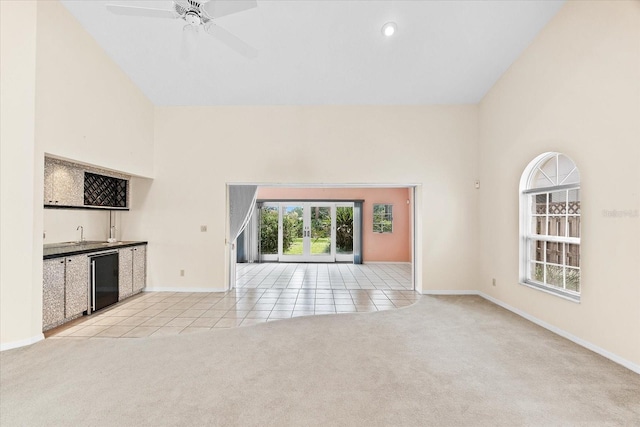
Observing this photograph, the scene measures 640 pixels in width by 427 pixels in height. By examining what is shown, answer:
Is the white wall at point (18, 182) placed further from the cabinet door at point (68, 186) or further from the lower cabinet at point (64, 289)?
the cabinet door at point (68, 186)

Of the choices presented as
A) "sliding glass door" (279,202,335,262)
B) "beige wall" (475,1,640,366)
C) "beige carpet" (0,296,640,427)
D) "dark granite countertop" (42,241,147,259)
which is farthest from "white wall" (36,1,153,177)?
"beige wall" (475,1,640,366)

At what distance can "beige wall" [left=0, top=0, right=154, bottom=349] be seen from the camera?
3.00 metres

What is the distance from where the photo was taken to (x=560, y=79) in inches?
134

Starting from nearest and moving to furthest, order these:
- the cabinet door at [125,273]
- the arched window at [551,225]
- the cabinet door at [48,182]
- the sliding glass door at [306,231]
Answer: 1. the arched window at [551,225]
2. the cabinet door at [48,182]
3. the cabinet door at [125,273]
4. the sliding glass door at [306,231]

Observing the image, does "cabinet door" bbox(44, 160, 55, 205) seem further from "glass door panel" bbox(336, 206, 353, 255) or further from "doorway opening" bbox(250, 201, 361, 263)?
"glass door panel" bbox(336, 206, 353, 255)

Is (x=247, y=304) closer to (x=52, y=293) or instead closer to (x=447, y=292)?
(x=52, y=293)

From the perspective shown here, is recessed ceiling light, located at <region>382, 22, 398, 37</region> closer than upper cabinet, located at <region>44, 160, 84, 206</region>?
Yes

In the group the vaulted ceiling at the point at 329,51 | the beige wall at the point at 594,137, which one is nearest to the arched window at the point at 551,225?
the beige wall at the point at 594,137

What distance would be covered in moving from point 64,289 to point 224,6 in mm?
3688

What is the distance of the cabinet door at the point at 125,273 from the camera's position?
4586 mm

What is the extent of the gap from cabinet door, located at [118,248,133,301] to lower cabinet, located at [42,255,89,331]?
65 cm

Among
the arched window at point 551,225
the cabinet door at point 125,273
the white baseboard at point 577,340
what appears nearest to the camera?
the white baseboard at point 577,340

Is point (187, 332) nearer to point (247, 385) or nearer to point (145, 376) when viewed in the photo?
point (145, 376)

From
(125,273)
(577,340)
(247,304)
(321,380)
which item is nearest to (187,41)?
(125,273)
